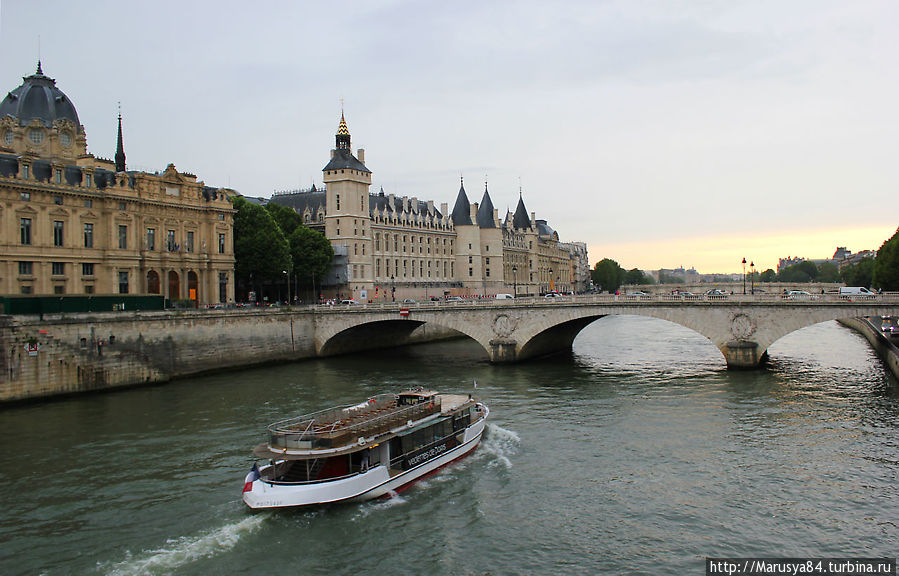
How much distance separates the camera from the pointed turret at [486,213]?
132 meters

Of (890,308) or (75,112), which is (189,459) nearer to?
(890,308)

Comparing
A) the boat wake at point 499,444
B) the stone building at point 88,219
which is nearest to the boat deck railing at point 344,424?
the boat wake at point 499,444

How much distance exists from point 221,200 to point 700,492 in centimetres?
6041

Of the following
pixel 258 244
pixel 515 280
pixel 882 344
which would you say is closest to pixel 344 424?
pixel 882 344

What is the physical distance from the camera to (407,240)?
376ft

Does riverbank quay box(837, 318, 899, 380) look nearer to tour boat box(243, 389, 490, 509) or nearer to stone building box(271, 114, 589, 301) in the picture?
tour boat box(243, 389, 490, 509)

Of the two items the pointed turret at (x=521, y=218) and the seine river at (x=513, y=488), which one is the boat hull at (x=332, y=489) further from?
the pointed turret at (x=521, y=218)

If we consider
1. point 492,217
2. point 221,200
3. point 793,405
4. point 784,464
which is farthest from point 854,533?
point 492,217

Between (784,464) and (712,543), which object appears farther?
(784,464)

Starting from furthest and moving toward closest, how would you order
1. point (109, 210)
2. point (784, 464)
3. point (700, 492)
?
point (109, 210) < point (784, 464) < point (700, 492)

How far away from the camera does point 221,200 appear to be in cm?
7344

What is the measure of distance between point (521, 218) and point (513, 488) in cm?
13449

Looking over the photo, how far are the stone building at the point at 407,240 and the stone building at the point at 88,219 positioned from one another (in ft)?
77.8

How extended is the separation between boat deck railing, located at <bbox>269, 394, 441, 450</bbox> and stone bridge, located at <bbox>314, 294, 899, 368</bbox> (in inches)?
1057
